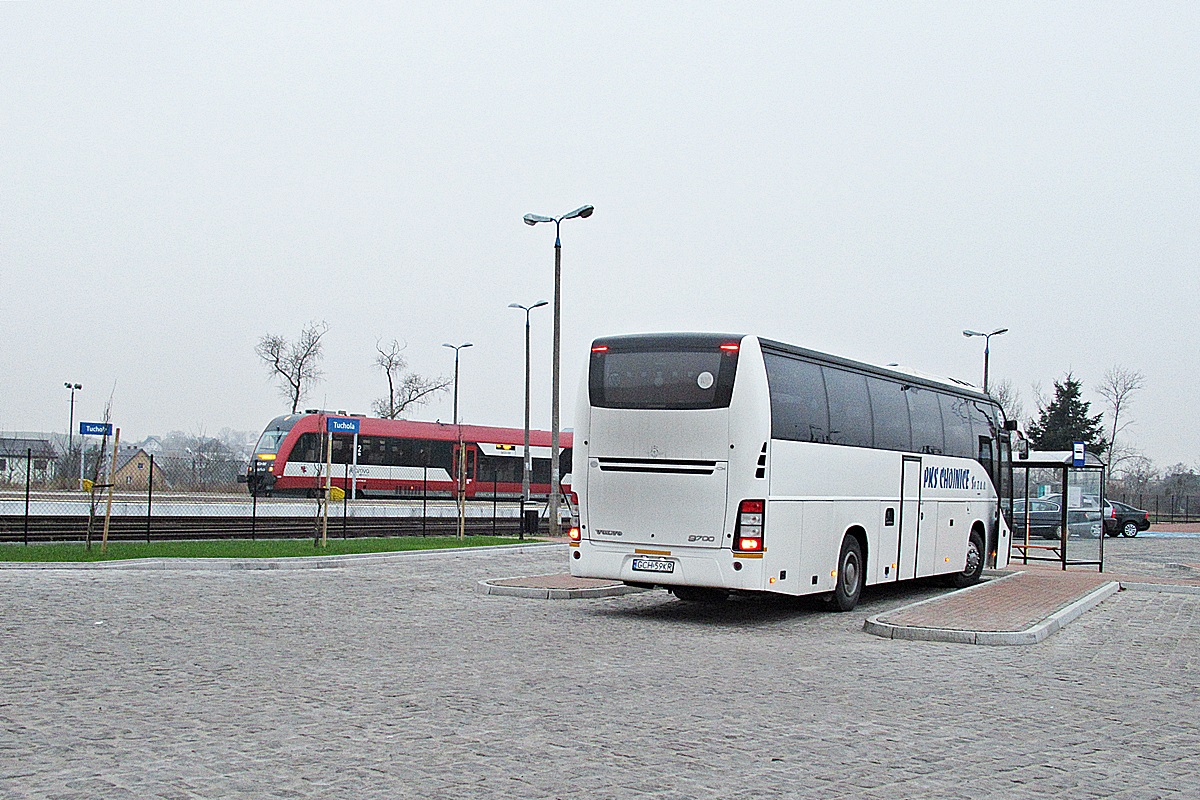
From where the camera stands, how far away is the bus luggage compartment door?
13609 mm

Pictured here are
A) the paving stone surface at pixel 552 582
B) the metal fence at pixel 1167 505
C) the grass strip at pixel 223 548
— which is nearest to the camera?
the paving stone surface at pixel 552 582

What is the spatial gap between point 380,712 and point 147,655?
3.32 m

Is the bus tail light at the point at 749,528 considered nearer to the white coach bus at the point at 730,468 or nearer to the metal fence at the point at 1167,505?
the white coach bus at the point at 730,468

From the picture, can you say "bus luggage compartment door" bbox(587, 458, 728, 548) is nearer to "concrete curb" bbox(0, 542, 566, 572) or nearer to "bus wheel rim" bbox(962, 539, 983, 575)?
"bus wheel rim" bbox(962, 539, 983, 575)

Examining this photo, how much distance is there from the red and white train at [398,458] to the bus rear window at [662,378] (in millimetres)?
29579

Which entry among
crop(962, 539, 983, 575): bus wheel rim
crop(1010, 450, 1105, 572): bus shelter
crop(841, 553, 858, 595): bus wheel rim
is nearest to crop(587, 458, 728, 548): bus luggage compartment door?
crop(841, 553, 858, 595): bus wheel rim

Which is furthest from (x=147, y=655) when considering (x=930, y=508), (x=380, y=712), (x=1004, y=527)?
(x=1004, y=527)

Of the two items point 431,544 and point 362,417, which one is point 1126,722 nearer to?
point 431,544

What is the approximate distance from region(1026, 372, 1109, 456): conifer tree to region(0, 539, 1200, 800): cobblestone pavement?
62345mm

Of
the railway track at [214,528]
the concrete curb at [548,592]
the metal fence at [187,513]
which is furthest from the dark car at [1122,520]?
the concrete curb at [548,592]

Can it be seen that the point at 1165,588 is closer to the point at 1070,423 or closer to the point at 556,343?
the point at 556,343

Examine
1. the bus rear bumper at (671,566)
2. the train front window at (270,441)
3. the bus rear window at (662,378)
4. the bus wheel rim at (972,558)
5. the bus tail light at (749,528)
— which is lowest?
the bus wheel rim at (972,558)

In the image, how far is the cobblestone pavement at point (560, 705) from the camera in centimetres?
638

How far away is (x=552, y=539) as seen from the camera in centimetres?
3058
